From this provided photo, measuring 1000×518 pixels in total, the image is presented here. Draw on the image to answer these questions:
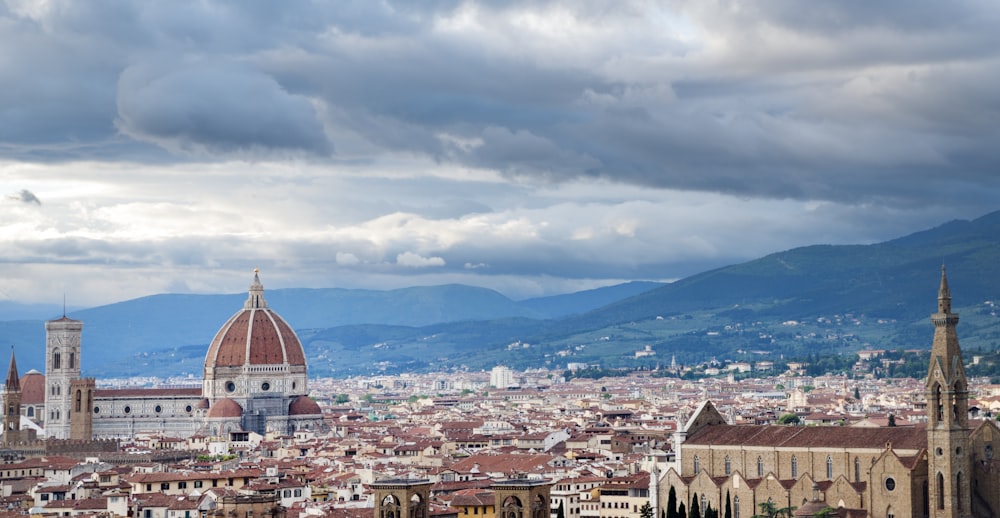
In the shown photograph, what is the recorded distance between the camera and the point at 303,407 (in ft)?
534

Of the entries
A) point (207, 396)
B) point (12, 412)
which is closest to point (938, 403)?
point (12, 412)

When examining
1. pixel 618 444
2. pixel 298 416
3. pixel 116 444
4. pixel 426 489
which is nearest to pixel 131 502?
pixel 426 489

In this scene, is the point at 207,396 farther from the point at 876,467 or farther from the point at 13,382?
the point at 876,467

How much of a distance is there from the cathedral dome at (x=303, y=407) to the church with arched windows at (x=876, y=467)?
83903 millimetres

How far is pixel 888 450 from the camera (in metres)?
74.3

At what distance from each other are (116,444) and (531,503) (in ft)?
259

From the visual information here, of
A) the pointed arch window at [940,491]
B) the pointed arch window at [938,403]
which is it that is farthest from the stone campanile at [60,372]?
the pointed arch window at [940,491]

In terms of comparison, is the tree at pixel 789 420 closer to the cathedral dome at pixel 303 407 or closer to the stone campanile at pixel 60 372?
the cathedral dome at pixel 303 407

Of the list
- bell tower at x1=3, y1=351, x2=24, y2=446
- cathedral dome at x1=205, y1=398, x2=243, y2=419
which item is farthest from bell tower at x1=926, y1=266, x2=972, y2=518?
cathedral dome at x1=205, y1=398, x2=243, y2=419

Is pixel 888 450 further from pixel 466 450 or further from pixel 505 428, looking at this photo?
pixel 505 428

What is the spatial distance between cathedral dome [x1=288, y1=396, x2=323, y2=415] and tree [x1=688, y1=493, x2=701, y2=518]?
86463 millimetres

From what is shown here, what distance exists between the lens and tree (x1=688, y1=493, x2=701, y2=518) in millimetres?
74125

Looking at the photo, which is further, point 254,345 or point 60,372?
point 254,345

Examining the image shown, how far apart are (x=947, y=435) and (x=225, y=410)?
94322 millimetres
